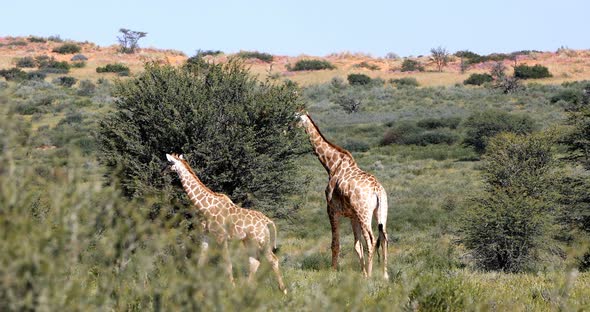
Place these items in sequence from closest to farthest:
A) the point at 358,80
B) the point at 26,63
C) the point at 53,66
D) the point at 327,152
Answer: the point at 327,152 → the point at 53,66 → the point at 358,80 → the point at 26,63

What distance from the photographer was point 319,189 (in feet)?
122

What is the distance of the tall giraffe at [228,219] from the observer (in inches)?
431

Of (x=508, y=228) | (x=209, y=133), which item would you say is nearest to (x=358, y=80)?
(x=508, y=228)

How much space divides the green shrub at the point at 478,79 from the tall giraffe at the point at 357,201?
6817cm

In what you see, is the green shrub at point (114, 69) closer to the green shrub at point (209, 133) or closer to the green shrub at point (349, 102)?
the green shrub at point (349, 102)

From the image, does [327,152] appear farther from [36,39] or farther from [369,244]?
[36,39]

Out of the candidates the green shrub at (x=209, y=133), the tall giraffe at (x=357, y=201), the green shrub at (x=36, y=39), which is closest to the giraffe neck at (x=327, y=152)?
the tall giraffe at (x=357, y=201)

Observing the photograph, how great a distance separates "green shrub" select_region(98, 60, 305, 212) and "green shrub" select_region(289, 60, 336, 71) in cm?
7306

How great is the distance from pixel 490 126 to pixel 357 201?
119 ft

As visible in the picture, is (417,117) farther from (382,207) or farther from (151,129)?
(382,207)

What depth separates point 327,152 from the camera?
14.1 metres

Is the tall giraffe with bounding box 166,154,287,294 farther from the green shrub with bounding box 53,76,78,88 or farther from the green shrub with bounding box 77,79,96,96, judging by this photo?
the green shrub with bounding box 53,76,78,88

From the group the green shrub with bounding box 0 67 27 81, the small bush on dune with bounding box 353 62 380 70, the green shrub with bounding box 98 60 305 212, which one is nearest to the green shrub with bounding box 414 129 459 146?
the green shrub with bounding box 98 60 305 212

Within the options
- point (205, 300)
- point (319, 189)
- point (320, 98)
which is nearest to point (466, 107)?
point (320, 98)
